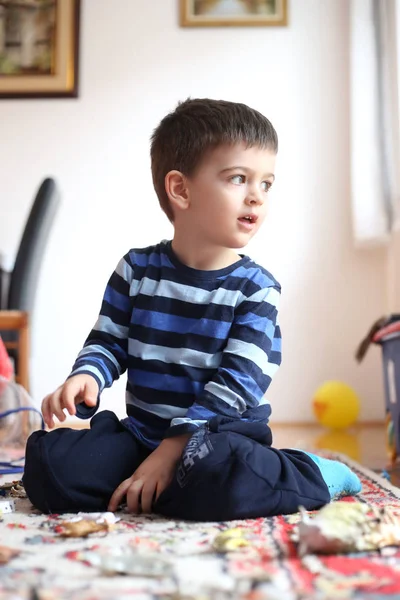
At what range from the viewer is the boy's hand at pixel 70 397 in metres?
0.93

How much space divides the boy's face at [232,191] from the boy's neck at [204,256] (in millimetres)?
21

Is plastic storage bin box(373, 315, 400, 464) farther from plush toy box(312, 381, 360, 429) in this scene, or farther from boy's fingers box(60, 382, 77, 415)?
boy's fingers box(60, 382, 77, 415)

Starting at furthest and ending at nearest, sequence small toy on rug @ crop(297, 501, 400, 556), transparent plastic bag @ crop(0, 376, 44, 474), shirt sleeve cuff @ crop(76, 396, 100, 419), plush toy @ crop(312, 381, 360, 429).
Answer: plush toy @ crop(312, 381, 360, 429) → transparent plastic bag @ crop(0, 376, 44, 474) → shirt sleeve cuff @ crop(76, 396, 100, 419) → small toy on rug @ crop(297, 501, 400, 556)

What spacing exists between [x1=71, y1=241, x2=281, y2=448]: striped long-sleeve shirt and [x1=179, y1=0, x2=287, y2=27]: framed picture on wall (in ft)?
6.36

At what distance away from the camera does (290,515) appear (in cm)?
92

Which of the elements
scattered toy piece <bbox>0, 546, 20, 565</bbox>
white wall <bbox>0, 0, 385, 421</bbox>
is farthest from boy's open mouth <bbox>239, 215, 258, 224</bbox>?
white wall <bbox>0, 0, 385, 421</bbox>

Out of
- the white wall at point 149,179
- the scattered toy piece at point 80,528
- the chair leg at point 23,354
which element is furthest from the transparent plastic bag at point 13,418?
the white wall at point 149,179

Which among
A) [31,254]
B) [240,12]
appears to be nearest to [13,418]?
[31,254]

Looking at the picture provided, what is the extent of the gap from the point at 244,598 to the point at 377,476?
79 centimetres

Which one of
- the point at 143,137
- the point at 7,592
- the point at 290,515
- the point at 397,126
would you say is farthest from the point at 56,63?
the point at 7,592

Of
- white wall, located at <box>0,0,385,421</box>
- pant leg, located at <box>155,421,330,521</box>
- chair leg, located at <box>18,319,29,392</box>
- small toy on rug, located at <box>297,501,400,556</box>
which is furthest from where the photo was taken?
white wall, located at <box>0,0,385,421</box>

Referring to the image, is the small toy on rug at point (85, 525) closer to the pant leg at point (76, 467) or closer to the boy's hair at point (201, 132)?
the pant leg at point (76, 467)

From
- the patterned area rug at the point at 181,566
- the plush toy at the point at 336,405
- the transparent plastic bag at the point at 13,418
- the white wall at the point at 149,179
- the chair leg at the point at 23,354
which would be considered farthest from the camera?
the white wall at the point at 149,179

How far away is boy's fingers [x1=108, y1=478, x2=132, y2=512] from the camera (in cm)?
94
